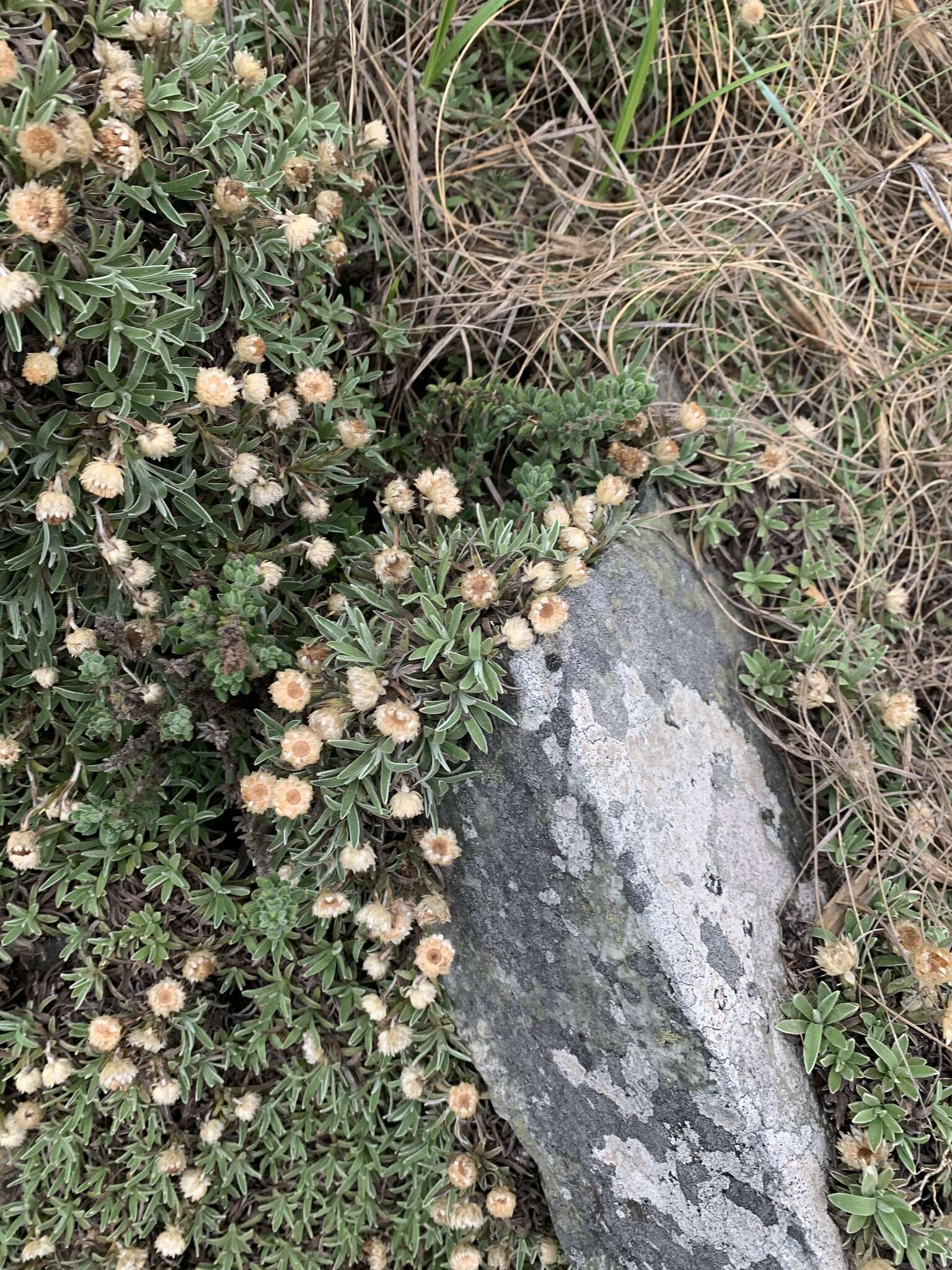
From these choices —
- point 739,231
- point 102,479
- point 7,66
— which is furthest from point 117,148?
point 739,231

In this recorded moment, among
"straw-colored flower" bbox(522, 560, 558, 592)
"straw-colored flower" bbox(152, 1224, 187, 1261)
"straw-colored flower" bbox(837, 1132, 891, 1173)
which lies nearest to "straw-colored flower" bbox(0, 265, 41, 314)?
"straw-colored flower" bbox(522, 560, 558, 592)

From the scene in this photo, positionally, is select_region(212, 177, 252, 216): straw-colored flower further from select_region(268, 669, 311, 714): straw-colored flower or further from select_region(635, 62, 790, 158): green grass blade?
select_region(635, 62, 790, 158): green grass blade

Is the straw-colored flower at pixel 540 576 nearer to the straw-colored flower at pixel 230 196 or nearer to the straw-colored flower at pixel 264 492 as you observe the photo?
the straw-colored flower at pixel 264 492

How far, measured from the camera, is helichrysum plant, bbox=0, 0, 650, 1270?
8.56 ft

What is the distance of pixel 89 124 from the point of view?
243 cm

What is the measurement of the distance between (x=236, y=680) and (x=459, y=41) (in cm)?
251

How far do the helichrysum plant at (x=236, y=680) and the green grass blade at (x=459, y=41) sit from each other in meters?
0.54

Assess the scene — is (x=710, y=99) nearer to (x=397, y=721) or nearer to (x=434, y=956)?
(x=397, y=721)

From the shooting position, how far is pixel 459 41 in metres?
3.26

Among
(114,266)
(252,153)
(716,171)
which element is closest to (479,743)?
(114,266)

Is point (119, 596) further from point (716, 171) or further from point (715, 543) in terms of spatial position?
point (716, 171)

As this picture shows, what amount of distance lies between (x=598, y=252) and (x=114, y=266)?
1980mm

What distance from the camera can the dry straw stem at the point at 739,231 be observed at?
3.53 meters

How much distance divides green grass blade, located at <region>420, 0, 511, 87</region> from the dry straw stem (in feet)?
0.24
